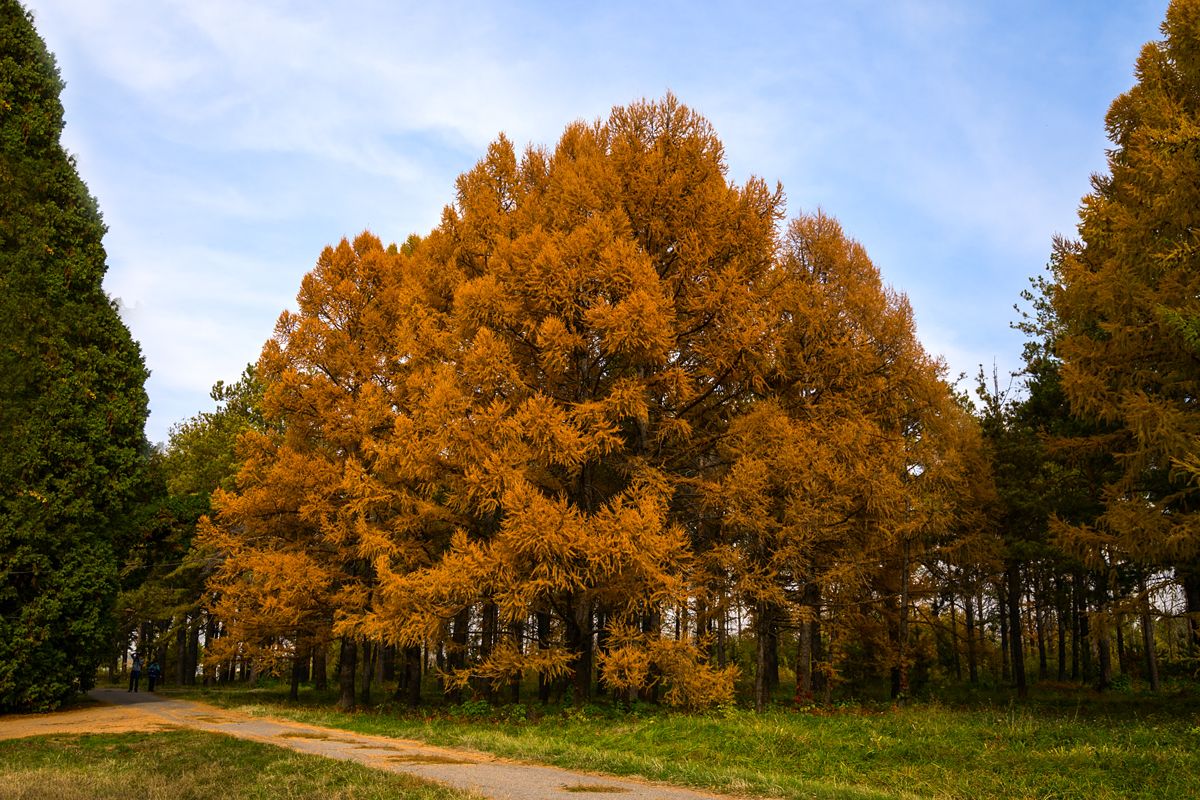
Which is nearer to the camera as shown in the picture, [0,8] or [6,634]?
[6,634]

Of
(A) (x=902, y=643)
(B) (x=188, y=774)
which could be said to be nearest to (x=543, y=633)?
(B) (x=188, y=774)

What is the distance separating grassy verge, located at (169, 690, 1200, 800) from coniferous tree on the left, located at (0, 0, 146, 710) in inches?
393

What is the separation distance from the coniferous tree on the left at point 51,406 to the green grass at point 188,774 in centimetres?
750

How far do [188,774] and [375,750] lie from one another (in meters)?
2.91

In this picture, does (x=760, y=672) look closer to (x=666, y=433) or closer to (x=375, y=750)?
(x=666, y=433)

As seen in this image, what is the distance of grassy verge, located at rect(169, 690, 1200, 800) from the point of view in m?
7.02

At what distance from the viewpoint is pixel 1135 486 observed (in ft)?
47.2

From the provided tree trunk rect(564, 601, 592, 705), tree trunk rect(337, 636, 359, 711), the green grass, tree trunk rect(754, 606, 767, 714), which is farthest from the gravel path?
tree trunk rect(754, 606, 767, 714)

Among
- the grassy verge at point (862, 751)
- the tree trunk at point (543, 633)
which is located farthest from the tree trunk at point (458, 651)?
the grassy verge at point (862, 751)

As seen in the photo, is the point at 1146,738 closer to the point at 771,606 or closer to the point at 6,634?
the point at 771,606

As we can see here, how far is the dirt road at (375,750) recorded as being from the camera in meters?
7.29

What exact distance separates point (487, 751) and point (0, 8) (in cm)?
2205

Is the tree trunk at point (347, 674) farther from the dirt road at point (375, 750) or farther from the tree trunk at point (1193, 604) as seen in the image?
the tree trunk at point (1193, 604)

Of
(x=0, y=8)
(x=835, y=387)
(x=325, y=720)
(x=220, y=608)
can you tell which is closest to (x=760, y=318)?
(x=835, y=387)
